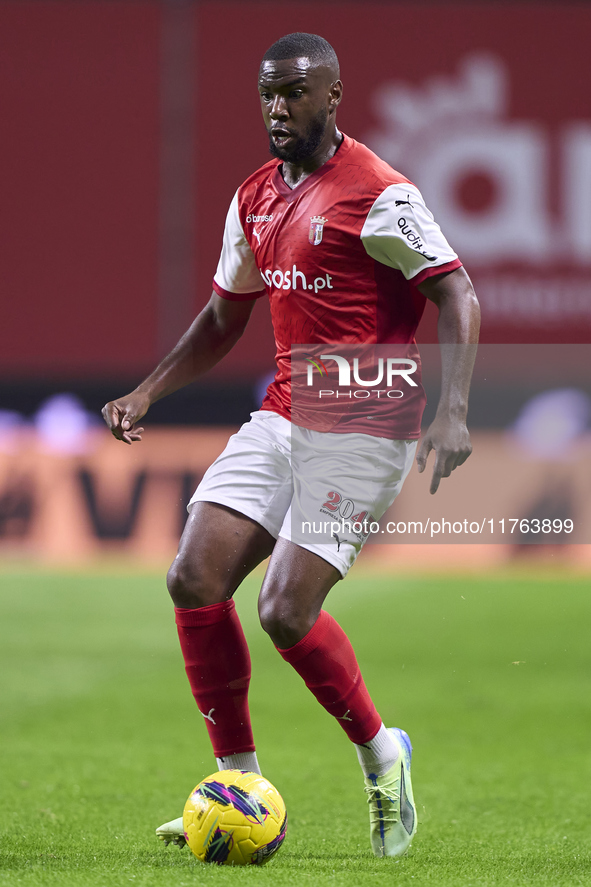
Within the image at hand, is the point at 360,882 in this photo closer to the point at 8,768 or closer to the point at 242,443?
the point at 242,443

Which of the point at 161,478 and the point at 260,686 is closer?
the point at 260,686

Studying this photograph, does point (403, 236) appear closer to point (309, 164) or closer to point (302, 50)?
point (309, 164)

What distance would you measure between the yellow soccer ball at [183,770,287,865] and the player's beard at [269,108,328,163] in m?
1.48

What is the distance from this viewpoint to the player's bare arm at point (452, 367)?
258 centimetres

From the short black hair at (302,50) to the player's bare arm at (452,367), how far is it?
23.2 inches

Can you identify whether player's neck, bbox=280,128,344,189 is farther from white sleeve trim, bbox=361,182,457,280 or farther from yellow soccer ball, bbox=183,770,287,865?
yellow soccer ball, bbox=183,770,287,865

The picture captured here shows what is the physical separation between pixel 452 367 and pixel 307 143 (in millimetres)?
657

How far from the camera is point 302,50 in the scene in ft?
9.18

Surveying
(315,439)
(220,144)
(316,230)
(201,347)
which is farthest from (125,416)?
(220,144)

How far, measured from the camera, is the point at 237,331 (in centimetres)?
324

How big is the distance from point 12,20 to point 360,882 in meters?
11.1

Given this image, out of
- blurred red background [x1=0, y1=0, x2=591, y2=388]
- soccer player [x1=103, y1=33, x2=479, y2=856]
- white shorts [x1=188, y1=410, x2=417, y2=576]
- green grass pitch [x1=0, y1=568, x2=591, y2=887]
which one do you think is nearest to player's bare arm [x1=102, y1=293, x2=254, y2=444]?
soccer player [x1=103, y1=33, x2=479, y2=856]

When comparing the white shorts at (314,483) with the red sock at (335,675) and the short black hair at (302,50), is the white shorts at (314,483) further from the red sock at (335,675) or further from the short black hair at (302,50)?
the short black hair at (302,50)

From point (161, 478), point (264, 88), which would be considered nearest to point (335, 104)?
point (264, 88)
